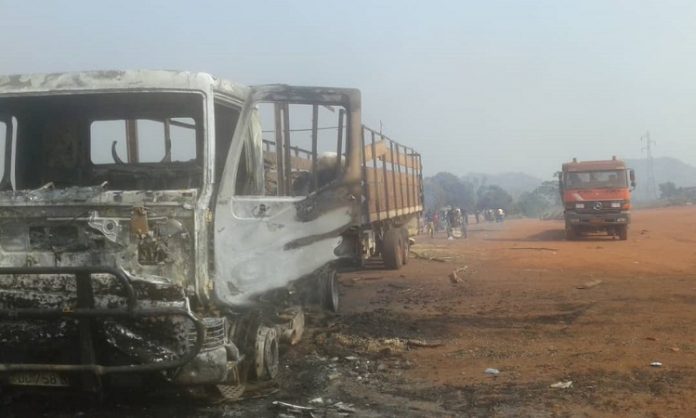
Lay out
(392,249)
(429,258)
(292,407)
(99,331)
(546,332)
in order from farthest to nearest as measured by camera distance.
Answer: (429,258) → (392,249) → (546,332) → (292,407) → (99,331)

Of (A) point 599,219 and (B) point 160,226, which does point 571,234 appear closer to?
(A) point 599,219

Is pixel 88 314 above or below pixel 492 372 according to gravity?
above

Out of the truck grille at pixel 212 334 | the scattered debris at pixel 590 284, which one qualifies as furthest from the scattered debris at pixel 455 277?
the truck grille at pixel 212 334

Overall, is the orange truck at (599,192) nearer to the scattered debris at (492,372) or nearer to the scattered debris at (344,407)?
the scattered debris at (492,372)

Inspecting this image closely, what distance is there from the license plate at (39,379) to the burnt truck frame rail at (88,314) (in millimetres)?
103

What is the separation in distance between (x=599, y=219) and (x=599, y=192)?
0.88m

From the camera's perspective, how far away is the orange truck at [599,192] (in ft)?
69.1

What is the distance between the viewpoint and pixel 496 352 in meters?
6.47

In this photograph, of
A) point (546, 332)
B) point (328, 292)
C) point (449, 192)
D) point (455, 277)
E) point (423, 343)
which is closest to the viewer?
point (423, 343)

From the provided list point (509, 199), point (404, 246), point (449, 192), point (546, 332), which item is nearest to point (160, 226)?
point (546, 332)

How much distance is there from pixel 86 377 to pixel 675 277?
402 inches

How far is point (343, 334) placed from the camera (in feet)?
23.9

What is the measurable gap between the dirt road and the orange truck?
30.5ft

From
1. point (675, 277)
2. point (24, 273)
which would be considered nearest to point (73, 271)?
point (24, 273)
